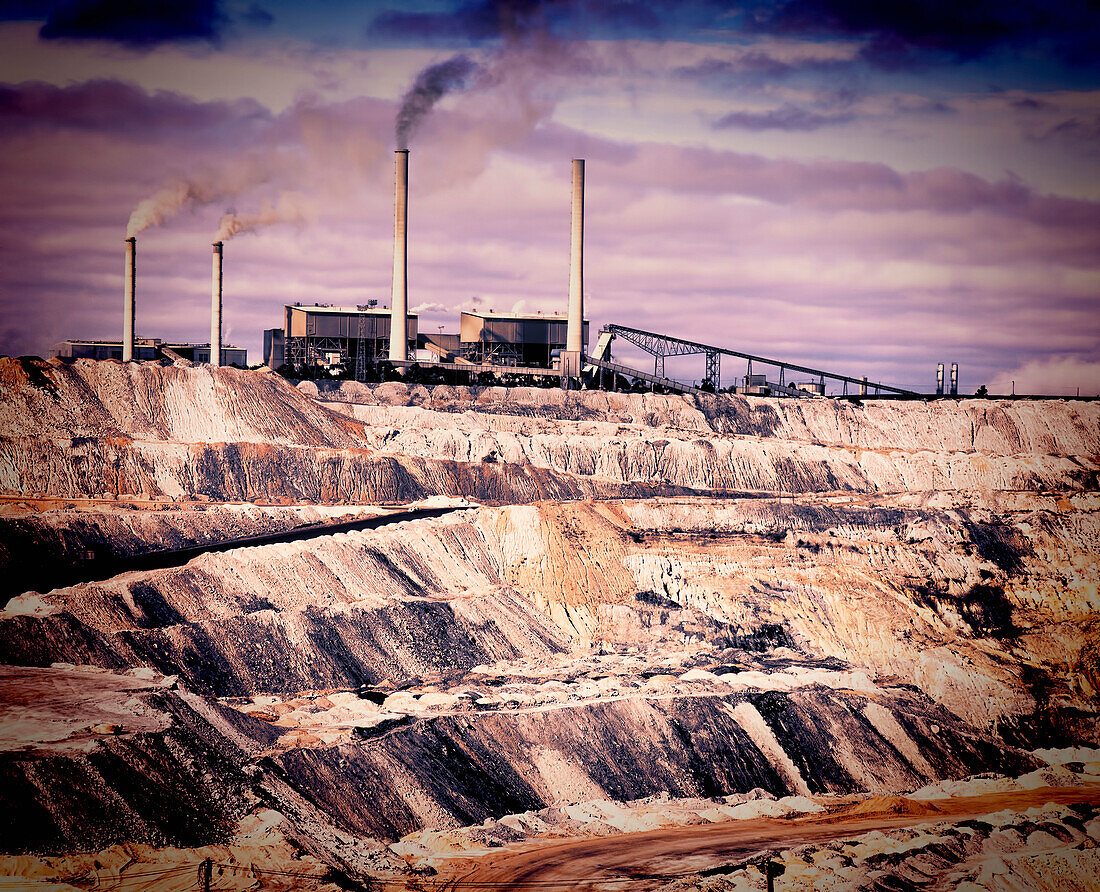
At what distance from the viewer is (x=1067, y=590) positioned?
4928 centimetres

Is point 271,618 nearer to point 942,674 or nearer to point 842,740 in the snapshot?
point 842,740

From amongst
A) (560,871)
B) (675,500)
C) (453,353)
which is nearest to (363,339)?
(453,353)

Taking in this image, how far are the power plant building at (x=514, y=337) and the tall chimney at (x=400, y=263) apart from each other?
7.97 metres

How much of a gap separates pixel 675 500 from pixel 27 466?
34.1m

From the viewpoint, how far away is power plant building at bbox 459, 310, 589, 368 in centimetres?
8856

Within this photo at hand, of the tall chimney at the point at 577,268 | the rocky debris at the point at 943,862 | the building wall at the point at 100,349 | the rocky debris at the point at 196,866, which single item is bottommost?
the rocky debris at the point at 943,862

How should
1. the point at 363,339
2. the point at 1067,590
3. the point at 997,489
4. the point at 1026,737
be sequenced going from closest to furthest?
the point at 1026,737, the point at 1067,590, the point at 997,489, the point at 363,339

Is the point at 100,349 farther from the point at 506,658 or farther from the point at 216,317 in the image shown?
the point at 506,658

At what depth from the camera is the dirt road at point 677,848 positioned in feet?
86.0

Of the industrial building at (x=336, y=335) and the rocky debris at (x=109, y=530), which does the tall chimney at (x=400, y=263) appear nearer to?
the industrial building at (x=336, y=335)

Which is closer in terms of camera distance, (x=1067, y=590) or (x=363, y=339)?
(x=1067, y=590)

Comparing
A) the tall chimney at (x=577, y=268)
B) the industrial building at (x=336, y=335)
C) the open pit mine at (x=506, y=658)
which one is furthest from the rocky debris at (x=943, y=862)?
the industrial building at (x=336, y=335)

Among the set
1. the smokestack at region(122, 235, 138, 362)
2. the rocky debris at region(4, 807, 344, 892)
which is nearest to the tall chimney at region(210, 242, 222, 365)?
the smokestack at region(122, 235, 138, 362)

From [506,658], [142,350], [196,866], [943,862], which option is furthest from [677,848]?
[142,350]
